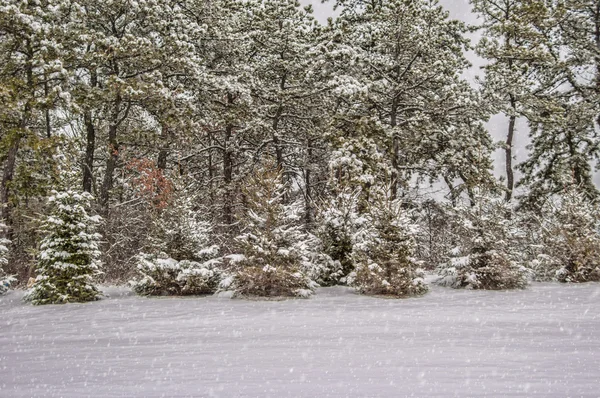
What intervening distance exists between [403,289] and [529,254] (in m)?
7.47

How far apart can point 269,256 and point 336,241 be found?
237 centimetres

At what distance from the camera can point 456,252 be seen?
506 inches

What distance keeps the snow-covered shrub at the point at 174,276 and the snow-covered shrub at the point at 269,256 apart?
652mm

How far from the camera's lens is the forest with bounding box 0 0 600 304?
11.9m

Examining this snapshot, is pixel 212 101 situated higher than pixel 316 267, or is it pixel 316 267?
pixel 212 101

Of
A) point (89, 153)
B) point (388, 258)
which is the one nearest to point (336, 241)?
point (388, 258)

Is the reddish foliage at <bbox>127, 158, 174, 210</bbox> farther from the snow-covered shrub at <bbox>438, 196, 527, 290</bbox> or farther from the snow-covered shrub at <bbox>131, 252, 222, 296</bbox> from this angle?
the snow-covered shrub at <bbox>438, 196, 527, 290</bbox>

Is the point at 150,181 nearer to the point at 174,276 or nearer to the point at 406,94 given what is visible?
the point at 174,276

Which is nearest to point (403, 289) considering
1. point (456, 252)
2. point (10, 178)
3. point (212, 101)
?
point (456, 252)

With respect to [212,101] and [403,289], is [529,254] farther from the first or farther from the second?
[212,101]

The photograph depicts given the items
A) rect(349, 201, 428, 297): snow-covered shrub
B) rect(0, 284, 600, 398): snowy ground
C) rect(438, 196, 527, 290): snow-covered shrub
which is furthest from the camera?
rect(438, 196, 527, 290): snow-covered shrub

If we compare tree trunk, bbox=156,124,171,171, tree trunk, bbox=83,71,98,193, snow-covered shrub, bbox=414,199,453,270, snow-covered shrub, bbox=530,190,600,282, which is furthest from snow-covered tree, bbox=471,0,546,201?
tree trunk, bbox=83,71,98,193

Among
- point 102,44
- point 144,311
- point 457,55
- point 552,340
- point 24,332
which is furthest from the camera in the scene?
point 457,55

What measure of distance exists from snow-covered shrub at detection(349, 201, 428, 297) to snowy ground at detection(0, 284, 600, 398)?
2.54 feet
